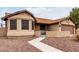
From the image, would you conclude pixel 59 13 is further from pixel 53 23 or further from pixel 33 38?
pixel 33 38

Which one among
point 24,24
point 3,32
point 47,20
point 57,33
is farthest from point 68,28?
point 3,32

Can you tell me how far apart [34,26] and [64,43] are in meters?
0.62

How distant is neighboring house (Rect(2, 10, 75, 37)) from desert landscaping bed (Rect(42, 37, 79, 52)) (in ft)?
0.25

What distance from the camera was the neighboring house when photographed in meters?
3.79

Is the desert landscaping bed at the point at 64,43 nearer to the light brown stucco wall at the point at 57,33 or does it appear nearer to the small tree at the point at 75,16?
the light brown stucco wall at the point at 57,33

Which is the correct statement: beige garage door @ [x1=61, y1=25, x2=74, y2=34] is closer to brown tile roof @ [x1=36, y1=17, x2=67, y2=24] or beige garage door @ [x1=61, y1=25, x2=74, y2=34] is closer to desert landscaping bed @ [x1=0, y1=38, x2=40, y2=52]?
brown tile roof @ [x1=36, y1=17, x2=67, y2=24]

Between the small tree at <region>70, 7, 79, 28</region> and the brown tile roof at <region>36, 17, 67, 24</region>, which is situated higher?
Answer: the small tree at <region>70, 7, 79, 28</region>

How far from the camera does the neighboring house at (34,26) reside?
12.4 ft

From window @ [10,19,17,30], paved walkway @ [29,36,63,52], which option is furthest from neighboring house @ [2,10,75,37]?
paved walkway @ [29,36,63,52]

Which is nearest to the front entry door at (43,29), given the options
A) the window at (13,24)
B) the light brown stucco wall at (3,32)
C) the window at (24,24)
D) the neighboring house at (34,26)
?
the neighboring house at (34,26)

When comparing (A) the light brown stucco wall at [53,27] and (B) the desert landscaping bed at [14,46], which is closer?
(B) the desert landscaping bed at [14,46]

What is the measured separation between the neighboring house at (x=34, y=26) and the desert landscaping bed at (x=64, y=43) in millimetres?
76
